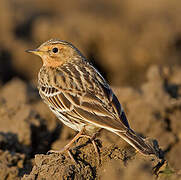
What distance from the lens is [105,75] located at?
1334 centimetres

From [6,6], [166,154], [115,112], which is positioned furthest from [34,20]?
[115,112]

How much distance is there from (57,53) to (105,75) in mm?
6988

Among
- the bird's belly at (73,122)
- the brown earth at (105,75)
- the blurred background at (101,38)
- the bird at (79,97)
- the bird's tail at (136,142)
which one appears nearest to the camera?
the bird's tail at (136,142)

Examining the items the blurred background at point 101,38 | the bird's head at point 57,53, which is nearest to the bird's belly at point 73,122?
the bird's head at point 57,53

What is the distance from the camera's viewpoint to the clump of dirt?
5.18 metres

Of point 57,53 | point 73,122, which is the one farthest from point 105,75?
point 73,122

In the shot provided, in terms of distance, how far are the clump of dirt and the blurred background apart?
11.7 ft

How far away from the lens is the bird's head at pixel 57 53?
6.39 m

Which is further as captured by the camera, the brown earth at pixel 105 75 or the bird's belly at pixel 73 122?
the bird's belly at pixel 73 122

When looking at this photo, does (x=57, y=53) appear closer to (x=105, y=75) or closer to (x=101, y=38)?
(x=105, y=75)

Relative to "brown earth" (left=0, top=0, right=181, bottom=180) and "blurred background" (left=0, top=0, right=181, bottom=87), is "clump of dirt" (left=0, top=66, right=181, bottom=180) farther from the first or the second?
"blurred background" (left=0, top=0, right=181, bottom=87)

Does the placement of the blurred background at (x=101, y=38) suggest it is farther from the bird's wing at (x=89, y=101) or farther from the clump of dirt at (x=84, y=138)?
the bird's wing at (x=89, y=101)

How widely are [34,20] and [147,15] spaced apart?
3895 millimetres

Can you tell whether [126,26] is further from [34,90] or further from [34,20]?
[34,90]
